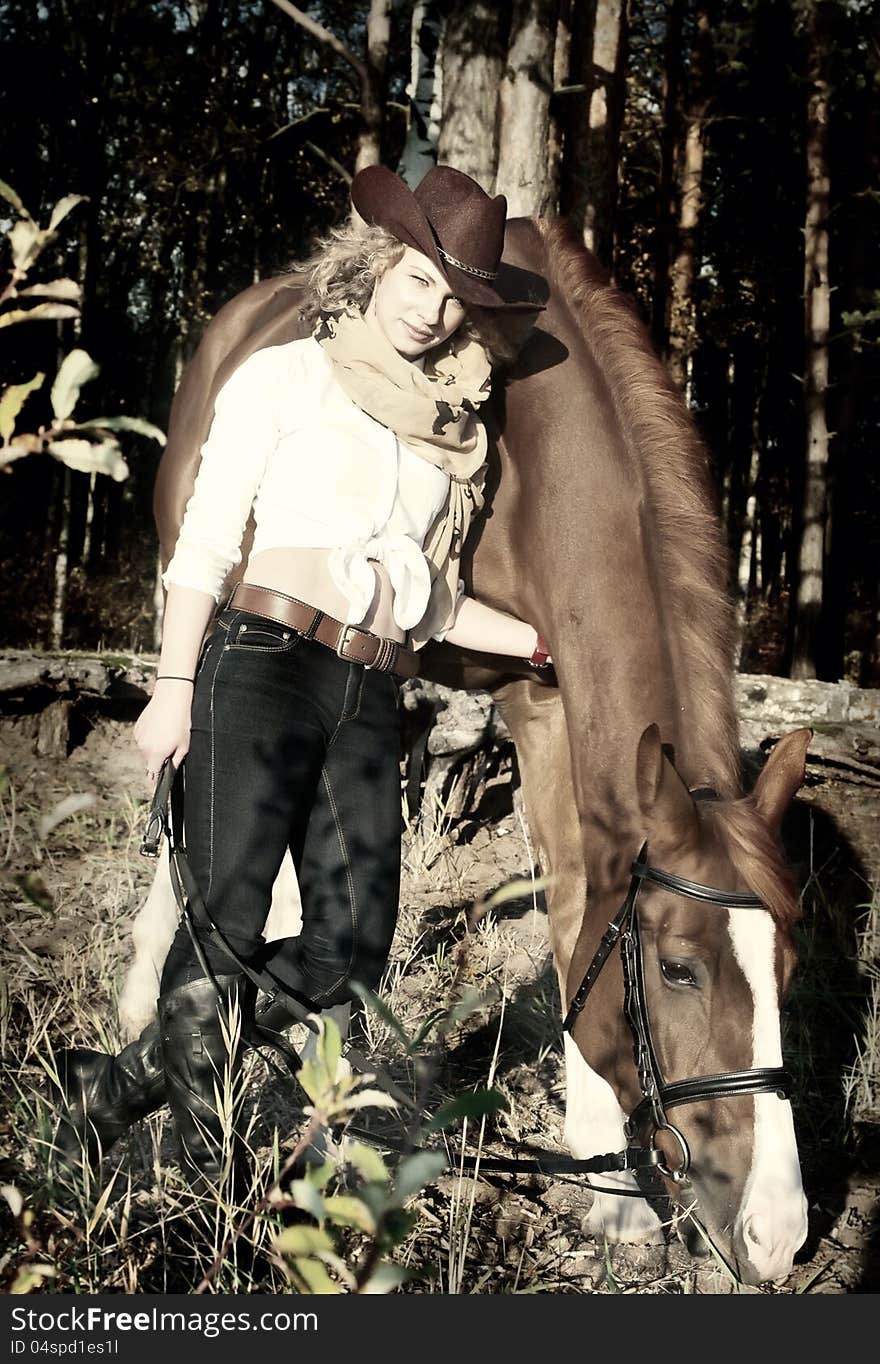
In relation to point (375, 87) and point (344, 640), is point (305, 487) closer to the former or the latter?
point (344, 640)

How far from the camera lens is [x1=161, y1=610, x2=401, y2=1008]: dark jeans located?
2.06 meters

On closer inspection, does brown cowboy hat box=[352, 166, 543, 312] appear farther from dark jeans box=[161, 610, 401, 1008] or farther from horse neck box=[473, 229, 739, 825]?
dark jeans box=[161, 610, 401, 1008]

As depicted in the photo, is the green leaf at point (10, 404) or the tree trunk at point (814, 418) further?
the tree trunk at point (814, 418)

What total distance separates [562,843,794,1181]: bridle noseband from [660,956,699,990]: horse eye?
0.06 metres

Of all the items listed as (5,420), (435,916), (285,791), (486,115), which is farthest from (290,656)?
(486,115)

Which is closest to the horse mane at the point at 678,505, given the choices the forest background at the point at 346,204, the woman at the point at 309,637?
the woman at the point at 309,637

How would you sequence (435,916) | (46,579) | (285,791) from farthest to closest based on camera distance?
(46,579), (435,916), (285,791)

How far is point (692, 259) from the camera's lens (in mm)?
12922

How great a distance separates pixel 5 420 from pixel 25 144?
54.9ft

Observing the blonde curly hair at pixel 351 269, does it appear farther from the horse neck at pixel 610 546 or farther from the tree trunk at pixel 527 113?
the tree trunk at pixel 527 113

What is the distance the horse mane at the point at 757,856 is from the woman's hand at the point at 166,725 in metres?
1.03

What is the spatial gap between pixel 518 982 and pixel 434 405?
7.19 ft

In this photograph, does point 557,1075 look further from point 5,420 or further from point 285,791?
point 5,420

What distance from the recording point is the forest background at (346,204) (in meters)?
11.6
